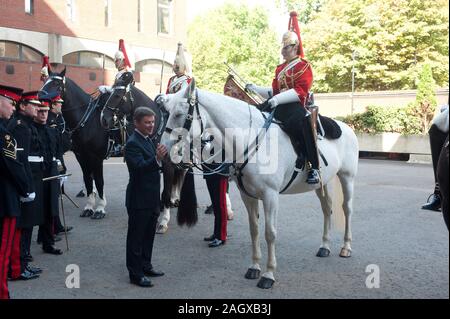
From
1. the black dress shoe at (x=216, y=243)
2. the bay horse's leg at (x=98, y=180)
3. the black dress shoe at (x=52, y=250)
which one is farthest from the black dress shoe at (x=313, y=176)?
the bay horse's leg at (x=98, y=180)

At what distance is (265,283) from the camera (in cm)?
508

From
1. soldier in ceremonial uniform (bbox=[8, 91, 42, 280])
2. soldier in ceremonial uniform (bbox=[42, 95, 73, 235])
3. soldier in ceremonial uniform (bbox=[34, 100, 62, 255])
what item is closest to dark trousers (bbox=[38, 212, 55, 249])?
soldier in ceremonial uniform (bbox=[34, 100, 62, 255])

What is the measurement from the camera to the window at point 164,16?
3241cm

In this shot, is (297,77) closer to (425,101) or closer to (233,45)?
(425,101)

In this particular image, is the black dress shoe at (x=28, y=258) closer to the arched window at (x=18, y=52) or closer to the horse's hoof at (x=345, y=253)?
the horse's hoof at (x=345, y=253)

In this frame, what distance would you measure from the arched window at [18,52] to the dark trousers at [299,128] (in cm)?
2290

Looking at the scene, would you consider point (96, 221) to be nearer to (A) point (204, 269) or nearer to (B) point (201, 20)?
(A) point (204, 269)

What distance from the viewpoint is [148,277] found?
214 inches

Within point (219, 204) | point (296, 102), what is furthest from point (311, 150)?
point (219, 204)

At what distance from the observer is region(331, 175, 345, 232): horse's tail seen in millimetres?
6703

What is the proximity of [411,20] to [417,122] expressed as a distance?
6451 mm

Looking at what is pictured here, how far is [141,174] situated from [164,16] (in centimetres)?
2963

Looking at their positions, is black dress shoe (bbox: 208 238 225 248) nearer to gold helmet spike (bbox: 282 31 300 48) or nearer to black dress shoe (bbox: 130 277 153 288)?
black dress shoe (bbox: 130 277 153 288)

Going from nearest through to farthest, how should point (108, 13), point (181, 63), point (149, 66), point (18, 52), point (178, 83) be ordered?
point (178, 83)
point (181, 63)
point (18, 52)
point (108, 13)
point (149, 66)
